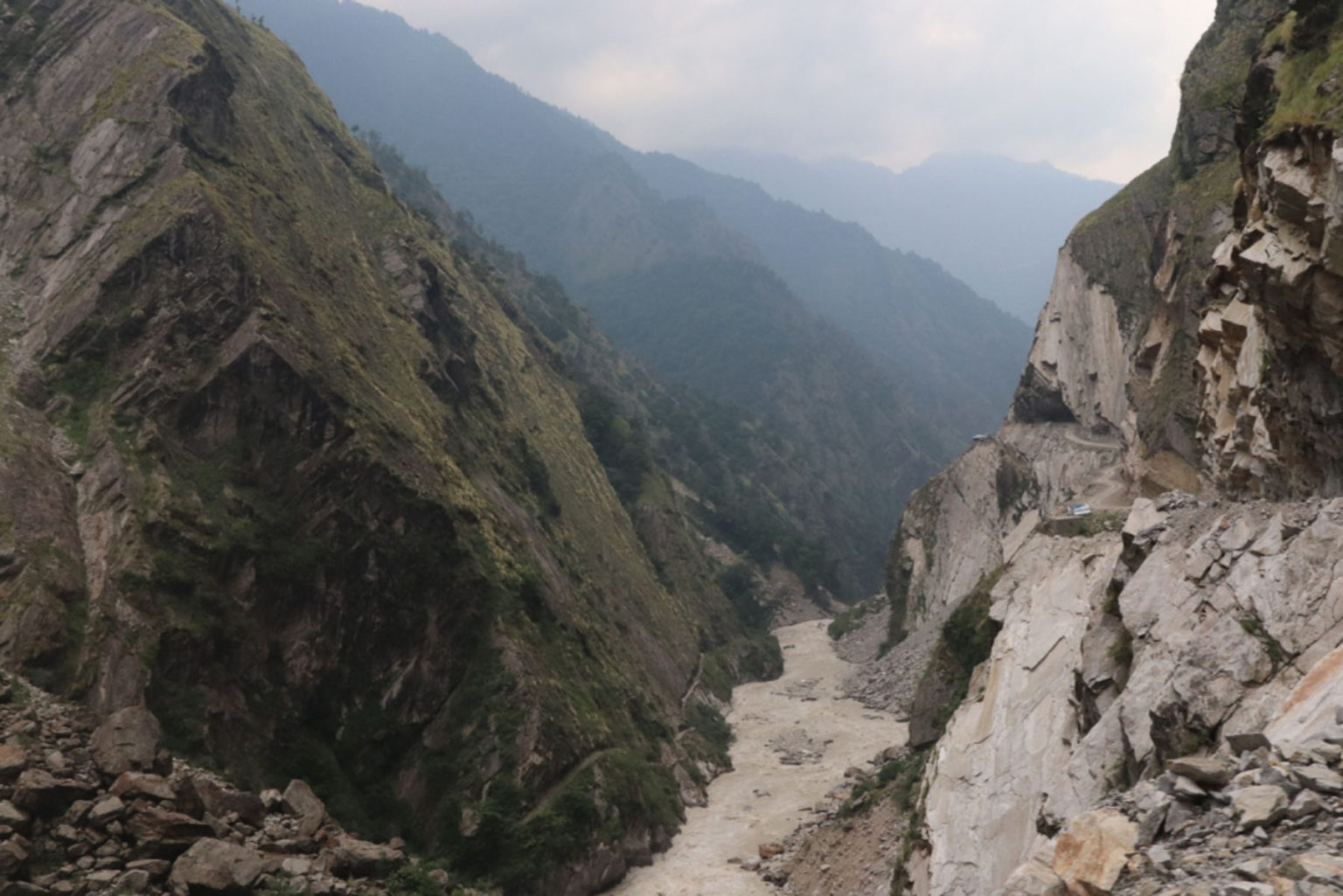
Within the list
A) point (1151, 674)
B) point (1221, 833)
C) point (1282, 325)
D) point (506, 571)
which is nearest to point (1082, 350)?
point (506, 571)

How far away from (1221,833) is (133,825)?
835 inches

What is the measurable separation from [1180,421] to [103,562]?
146 ft

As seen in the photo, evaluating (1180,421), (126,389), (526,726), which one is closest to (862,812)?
(526,726)

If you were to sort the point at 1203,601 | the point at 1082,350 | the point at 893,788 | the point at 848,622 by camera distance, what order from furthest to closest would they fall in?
the point at 848,622 → the point at 1082,350 → the point at 893,788 → the point at 1203,601

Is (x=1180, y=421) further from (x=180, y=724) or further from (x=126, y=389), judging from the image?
(x=126, y=389)

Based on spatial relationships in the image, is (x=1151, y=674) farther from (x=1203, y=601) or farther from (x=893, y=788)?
(x=893, y=788)

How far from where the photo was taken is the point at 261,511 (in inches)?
1398

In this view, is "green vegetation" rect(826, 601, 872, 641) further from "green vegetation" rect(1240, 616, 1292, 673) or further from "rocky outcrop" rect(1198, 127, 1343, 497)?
"green vegetation" rect(1240, 616, 1292, 673)

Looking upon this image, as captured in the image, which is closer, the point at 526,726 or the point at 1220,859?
the point at 1220,859

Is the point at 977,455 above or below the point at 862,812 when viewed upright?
above

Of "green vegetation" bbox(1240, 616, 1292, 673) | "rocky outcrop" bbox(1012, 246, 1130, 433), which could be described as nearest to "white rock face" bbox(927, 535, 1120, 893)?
"green vegetation" bbox(1240, 616, 1292, 673)

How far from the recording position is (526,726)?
37062 mm

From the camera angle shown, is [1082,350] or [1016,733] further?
[1082,350]

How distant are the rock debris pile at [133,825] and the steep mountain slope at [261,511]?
14.2 feet
